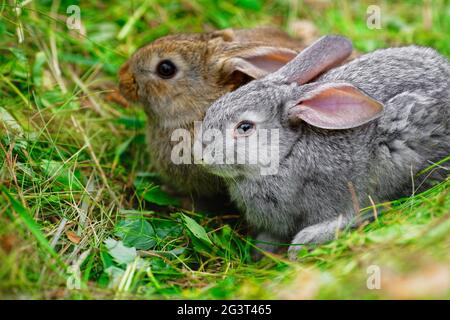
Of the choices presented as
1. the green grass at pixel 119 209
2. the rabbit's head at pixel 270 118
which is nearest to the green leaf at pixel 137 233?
the green grass at pixel 119 209

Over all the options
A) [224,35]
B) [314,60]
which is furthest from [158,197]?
[314,60]

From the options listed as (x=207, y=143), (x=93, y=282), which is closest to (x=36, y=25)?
(x=207, y=143)

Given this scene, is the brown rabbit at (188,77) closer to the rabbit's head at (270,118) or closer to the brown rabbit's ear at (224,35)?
the brown rabbit's ear at (224,35)

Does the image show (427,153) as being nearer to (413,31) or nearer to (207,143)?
(207,143)

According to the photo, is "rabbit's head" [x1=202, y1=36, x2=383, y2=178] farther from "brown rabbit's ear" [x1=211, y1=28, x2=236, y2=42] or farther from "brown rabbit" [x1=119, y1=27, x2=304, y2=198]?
"brown rabbit's ear" [x1=211, y1=28, x2=236, y2=42]

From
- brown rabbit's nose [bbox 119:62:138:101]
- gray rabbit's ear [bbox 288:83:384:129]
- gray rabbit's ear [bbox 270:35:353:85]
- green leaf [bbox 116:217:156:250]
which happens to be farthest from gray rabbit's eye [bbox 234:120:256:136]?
brown rabbit's nose [bbox 119:62:138:101]
